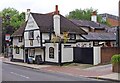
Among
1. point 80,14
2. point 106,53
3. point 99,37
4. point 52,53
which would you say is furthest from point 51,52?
point 80,14

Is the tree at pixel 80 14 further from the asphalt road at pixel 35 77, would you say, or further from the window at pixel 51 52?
the asphalt road at pixel 35 77

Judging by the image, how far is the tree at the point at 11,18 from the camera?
67.5 meters

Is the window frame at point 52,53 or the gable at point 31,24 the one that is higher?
the gable at point 31,24

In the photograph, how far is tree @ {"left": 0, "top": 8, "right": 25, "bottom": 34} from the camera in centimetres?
6754

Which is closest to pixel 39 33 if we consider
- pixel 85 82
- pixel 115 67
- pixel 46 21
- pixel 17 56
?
pixel 46 21

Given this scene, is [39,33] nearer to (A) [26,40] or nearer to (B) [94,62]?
(A) [26,40]

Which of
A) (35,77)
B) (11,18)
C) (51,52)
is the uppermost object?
(11,18)

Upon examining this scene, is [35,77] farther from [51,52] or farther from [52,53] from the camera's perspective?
[51,52]

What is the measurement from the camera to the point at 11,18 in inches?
2992

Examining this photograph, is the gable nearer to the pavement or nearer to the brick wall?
the brick wall

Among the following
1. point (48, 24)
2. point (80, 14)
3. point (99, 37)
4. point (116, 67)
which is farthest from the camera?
point (80, 14)

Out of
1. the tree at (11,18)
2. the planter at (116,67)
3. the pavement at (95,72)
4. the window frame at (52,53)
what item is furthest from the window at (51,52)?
the tree at (11,18)

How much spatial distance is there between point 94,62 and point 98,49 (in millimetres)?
1533

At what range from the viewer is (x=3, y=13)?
79.2 metres
